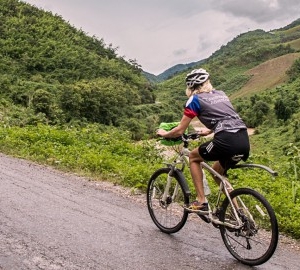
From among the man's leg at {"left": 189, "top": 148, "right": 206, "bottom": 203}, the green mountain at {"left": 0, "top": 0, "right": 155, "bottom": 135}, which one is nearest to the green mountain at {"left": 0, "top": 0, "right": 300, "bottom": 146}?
the green mountain at {"left": 0, "top": 0, "right": 155, "bottom": 135}

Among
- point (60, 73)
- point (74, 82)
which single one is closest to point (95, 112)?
point (74, 82)

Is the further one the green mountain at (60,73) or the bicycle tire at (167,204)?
the green mountain at (60,73)

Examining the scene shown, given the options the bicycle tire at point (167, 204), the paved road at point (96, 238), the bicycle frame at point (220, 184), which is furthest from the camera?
the bicycle tire at point (167, 204)

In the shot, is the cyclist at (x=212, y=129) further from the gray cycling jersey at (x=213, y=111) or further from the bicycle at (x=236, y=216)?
the bicycle at (x=236, y=216)

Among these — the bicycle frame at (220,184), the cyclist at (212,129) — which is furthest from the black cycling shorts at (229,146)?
the bicycle frame at (220,184)

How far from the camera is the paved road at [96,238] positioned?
170 inches

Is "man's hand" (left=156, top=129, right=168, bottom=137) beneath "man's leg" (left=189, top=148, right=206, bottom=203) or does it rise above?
above

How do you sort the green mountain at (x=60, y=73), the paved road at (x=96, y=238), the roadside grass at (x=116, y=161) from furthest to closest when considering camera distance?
the green mountain at (x=60, y=73)
the roadside grass at (x=116, y=161)
the paved road at (x=96, y=238)

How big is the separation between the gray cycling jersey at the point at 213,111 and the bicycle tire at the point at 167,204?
0.98 m

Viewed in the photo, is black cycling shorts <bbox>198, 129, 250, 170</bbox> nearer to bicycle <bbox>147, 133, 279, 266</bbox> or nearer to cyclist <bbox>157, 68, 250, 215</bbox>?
cyclist <bbox>157, 68, 250, 215</bbox>

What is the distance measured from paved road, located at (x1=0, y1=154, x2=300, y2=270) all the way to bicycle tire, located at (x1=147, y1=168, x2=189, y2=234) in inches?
5.1

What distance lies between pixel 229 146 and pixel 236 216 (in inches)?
30.1

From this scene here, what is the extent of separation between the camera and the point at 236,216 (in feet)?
14.6

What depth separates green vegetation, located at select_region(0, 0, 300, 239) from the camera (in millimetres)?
8867
